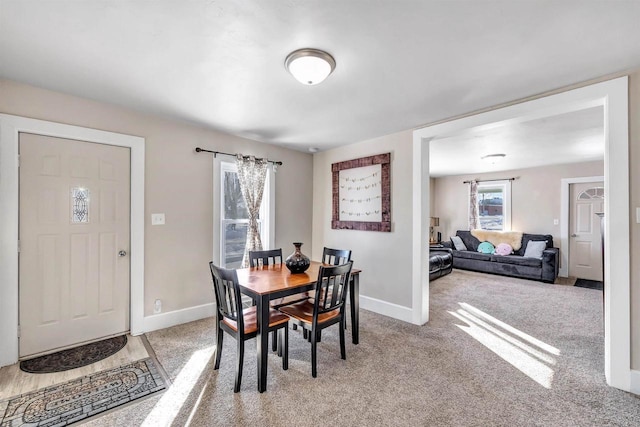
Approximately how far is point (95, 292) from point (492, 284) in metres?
6.11

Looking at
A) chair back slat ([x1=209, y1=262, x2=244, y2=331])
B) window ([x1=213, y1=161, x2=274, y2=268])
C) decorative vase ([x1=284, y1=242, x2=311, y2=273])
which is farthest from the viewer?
window ([x1=213, y1=161, x2=274, y2=268])

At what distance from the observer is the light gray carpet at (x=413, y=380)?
72.0 inches

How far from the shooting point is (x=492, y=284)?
5.38 m

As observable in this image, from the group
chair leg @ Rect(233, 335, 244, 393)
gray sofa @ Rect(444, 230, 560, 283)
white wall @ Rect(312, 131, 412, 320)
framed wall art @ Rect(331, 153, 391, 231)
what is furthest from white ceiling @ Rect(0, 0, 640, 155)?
gray sofa @ Rect(444, 230, 560, 283)

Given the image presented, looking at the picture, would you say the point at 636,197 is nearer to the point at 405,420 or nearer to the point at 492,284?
the point at 405,420

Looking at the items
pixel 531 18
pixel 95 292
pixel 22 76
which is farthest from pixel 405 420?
pixel 22 76

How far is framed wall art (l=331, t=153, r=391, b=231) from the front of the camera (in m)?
3.74

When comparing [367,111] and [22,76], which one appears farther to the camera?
[367,111]

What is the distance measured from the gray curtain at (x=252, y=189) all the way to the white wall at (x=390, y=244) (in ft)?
4.02

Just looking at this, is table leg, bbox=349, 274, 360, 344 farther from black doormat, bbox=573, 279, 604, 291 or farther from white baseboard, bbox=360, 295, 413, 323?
black doormat, bbox=573, 279, 604, 291

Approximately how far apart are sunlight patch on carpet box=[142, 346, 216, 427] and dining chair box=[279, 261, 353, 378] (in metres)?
0.81

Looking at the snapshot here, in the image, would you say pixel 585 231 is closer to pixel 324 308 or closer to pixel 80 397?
pixel 324 308

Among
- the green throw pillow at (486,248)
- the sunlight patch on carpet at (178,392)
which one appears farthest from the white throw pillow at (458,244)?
the sunlight patch on carpet at (178,392)

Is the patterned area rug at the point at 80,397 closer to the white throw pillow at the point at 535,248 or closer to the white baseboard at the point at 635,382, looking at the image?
the white baseboard at the point at 635,382
